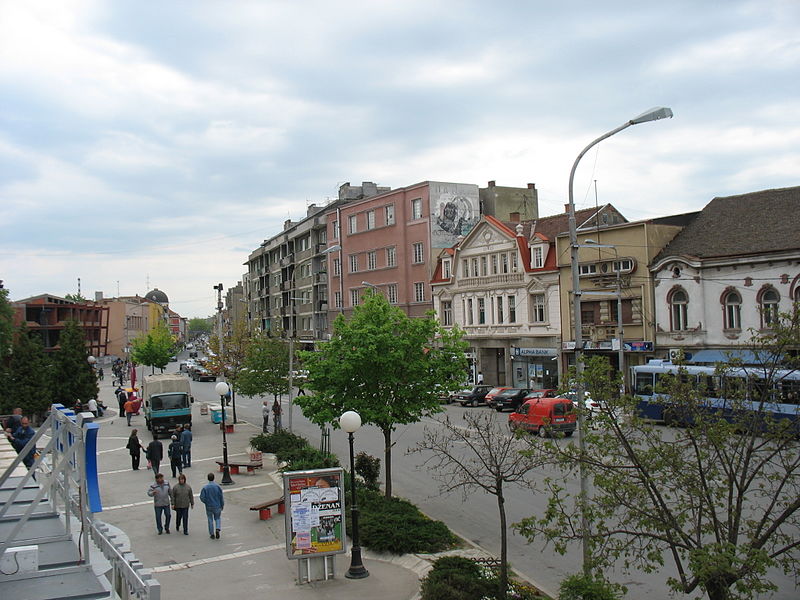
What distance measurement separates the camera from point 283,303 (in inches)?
3474

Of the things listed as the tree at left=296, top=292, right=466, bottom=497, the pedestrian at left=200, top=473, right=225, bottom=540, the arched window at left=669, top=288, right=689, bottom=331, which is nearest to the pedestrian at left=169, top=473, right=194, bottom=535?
the pedestrian at left=200, top=473, right=225, bottom=540

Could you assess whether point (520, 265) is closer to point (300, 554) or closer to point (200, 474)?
point (200, 474)

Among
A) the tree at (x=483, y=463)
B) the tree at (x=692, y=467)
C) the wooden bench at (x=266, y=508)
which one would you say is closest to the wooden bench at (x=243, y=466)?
the tree at (x=483, y=463)

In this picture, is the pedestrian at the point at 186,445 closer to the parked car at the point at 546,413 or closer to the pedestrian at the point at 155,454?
the pedestrian at the point at 155,454

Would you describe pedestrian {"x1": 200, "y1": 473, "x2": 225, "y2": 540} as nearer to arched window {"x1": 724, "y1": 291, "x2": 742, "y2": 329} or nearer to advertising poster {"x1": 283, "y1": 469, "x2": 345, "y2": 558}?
advertising poster {"x1": 283, "y1": 469, "x2": 345, "y2": 558}

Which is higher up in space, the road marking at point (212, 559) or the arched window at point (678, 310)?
the arched window at point (678, 310)

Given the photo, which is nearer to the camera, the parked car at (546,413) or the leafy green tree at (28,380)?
the parked car at (546,413)

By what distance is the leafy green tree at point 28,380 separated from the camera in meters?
37.0

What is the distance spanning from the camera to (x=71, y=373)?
41.7 metres

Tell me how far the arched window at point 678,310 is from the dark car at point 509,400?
8775 mm

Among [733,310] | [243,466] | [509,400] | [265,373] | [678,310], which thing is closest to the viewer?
[243,466]

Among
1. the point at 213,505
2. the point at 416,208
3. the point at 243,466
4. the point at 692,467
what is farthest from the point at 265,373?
the point at 692,467

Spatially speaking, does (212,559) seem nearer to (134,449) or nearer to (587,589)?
(587,589)

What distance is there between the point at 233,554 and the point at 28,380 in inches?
1062
